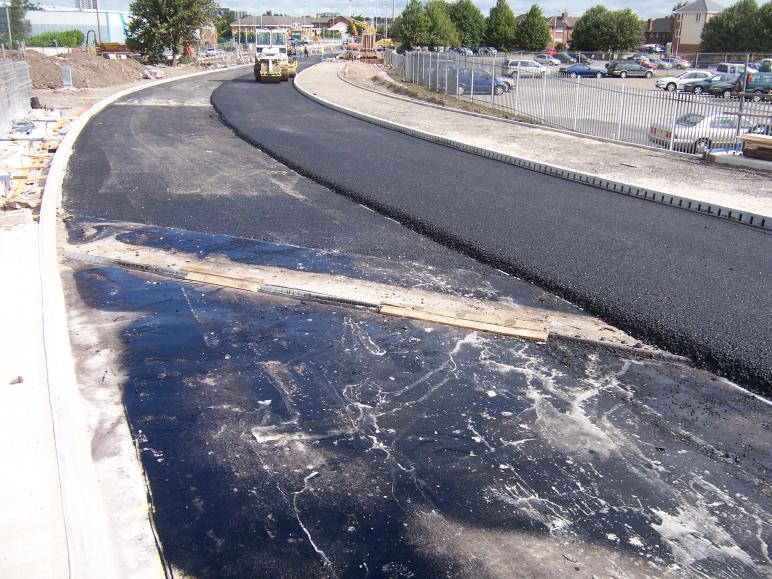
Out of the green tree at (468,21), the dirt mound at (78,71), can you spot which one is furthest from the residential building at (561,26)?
the dirt mound at (78,71)

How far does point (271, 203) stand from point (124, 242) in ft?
8.90

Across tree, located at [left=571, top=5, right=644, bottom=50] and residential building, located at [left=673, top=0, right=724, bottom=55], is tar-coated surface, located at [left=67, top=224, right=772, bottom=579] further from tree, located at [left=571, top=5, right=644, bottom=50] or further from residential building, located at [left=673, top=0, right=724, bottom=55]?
residential building, located at [left=673, top=0, right=724, bottom=55]

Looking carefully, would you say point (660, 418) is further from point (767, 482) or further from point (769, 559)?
point (769, 559)

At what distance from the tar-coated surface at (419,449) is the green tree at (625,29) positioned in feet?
254

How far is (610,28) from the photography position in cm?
7469

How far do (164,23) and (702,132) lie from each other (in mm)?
43073

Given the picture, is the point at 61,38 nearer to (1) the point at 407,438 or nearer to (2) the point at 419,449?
(1) the point at 407,438

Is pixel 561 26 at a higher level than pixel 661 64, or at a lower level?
higher

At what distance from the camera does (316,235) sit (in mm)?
9391

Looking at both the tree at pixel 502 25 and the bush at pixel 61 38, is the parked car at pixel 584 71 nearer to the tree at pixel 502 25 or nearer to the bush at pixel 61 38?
the tree at pixel 502 25

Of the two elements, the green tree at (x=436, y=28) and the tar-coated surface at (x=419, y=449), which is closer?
the tar-coated surface at (x=419, y=449)

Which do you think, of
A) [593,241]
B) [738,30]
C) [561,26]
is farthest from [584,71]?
[561,26]

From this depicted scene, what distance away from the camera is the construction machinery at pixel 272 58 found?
3547 centimetres

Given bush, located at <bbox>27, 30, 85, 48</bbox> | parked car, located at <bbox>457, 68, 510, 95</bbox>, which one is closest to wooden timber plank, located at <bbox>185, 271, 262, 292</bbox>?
parked car, located at <bbox>457, 68, 510, 95</bbox>
